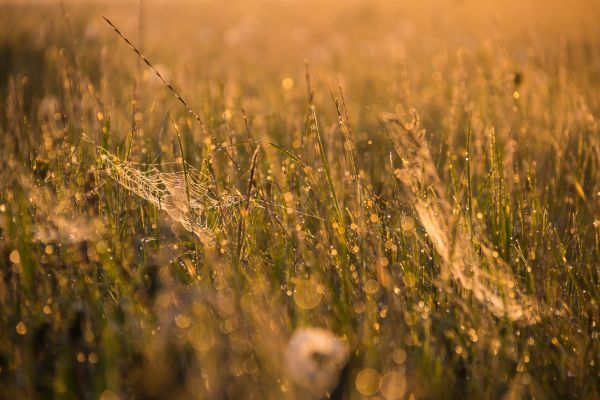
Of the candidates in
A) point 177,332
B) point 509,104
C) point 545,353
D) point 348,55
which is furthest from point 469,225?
point 348,55

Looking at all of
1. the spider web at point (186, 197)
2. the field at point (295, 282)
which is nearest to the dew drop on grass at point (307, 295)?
the field at point (295, 282)

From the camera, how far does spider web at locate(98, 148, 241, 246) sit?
147 centimetres

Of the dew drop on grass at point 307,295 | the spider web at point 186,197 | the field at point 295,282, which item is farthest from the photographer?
the spider web at point 186,197

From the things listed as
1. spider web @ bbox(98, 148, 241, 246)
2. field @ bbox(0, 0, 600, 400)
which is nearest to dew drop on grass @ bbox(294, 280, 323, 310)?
field @ bbox(0, 0, 600, 400)

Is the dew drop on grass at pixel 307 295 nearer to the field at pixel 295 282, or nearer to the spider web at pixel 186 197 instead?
the field at pixel 295 282

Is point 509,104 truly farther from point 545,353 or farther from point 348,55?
point 348,55

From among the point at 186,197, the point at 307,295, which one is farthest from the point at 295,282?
the point at 186,197

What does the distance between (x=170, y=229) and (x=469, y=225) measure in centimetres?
79

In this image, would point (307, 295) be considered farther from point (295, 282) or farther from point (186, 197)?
point (186, 197)

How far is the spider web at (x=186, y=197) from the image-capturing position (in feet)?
4.81

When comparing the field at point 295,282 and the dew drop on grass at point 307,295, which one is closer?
the field at point 295,282

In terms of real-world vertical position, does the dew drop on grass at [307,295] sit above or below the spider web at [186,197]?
below

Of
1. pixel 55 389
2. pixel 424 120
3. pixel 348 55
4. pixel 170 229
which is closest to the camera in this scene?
pixel 55 389

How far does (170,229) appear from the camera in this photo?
160 centimetres
